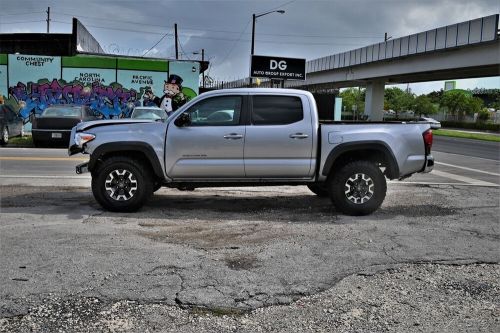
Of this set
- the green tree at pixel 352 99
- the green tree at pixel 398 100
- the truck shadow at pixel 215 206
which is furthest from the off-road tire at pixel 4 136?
the green tree at pixel 352 99

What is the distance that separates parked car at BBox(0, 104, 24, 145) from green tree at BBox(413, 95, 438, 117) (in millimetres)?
77984

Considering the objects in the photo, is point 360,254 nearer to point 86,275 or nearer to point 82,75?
point 86,275

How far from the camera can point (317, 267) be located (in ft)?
16.4

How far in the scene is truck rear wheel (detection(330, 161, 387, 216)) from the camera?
7391mm

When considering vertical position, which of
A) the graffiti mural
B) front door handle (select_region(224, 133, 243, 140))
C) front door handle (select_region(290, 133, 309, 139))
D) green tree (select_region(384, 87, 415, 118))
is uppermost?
green tree (select_region(384, 87, 415, 118))

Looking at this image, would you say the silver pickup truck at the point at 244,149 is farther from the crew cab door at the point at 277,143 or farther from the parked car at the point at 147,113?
the parked car at the point at 147,113

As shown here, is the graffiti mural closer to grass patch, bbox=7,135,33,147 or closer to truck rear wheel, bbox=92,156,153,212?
grass patch, bbox=7,135,33,147

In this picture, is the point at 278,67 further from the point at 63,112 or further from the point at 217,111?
the point at 217,111

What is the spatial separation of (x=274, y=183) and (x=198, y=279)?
313cm

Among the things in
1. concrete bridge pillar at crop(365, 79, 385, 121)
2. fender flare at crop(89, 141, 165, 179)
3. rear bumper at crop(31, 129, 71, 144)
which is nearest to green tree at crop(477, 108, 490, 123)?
concrete bridge pillar at crop(365, 79, 385, 121)

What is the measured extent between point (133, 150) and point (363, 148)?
3.36 m

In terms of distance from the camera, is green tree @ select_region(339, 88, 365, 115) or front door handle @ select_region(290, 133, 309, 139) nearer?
front door handle @ select_region(290, 133, 309, 139)

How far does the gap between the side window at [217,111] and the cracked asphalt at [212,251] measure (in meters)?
1.36

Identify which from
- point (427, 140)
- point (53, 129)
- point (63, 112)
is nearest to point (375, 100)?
point (63, 112)
